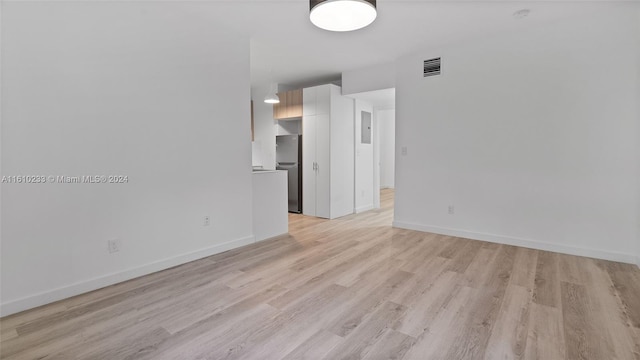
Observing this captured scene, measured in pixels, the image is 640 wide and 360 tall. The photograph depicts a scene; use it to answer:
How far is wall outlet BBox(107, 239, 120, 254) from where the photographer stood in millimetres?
2650

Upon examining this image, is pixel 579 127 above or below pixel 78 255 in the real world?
above

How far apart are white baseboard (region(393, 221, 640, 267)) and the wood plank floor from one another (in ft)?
0.47

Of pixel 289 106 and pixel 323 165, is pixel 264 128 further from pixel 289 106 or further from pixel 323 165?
pixel 323 165

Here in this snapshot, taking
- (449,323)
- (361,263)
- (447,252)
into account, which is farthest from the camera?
(447,252)

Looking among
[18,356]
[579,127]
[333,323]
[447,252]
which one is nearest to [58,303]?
[18,356]

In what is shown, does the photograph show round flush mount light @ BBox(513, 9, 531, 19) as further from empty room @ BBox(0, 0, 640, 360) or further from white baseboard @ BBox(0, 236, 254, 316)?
white baseboard @ BBox(0, 236, 254, 316)

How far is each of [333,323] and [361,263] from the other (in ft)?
3.95

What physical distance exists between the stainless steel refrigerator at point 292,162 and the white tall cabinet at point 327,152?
0.41ft

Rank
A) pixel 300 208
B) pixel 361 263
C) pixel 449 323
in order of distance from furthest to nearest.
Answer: pixel 300 208, pixel 361 263, pixel 449 323

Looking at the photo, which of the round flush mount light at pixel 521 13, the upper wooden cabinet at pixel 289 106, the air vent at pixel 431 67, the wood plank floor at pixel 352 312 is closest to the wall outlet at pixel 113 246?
the wood plank floor at pixel 352 312

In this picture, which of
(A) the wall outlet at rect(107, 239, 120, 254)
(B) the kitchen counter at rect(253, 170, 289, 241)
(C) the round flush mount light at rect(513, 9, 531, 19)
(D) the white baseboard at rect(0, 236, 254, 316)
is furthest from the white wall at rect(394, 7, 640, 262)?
(A) the wall outlet at rect(107, 239, 120, 254)

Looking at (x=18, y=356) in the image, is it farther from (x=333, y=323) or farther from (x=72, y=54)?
(x=72, y=54)

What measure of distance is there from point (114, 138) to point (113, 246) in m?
0.96

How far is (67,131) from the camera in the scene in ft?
7.84
